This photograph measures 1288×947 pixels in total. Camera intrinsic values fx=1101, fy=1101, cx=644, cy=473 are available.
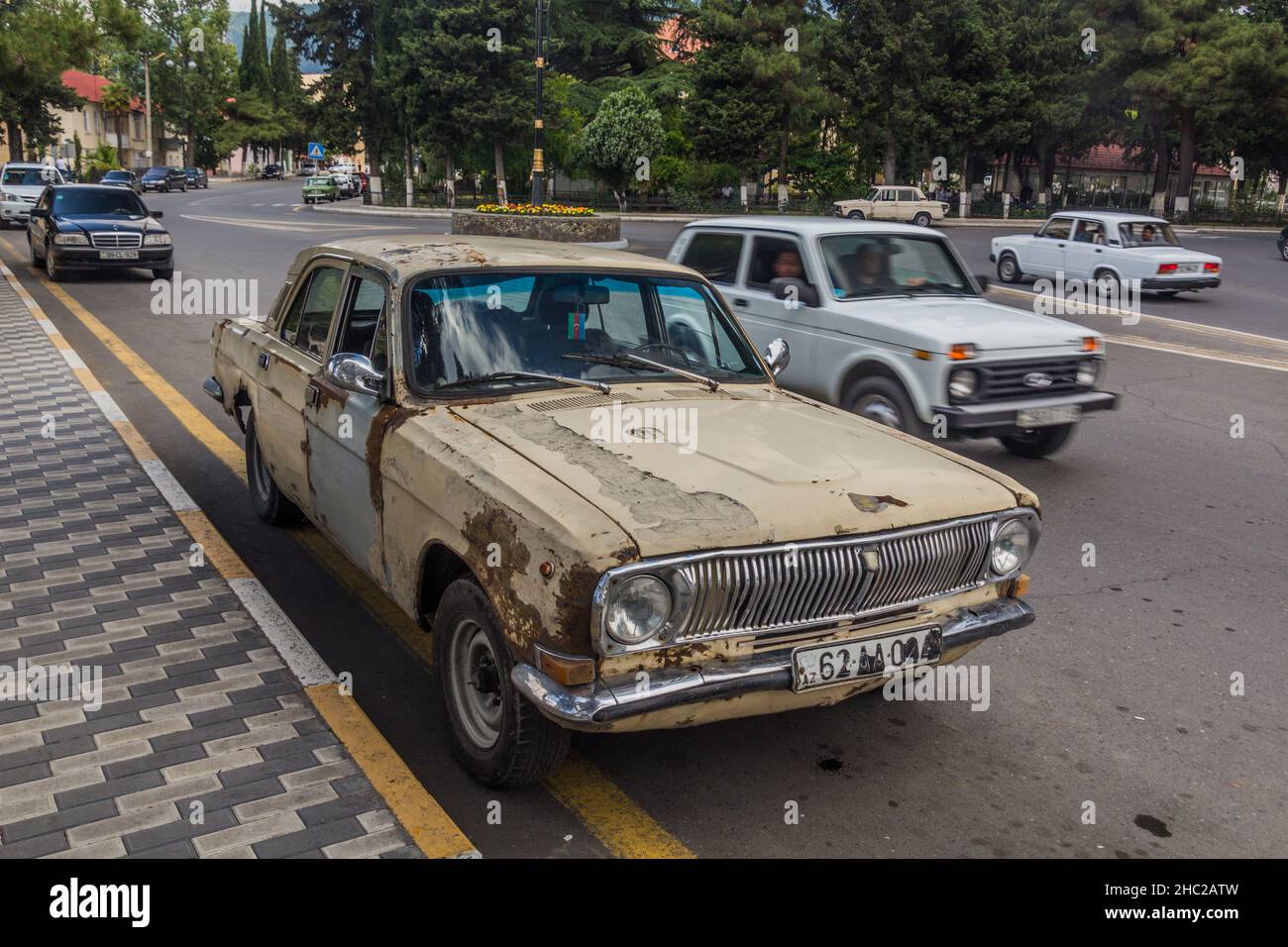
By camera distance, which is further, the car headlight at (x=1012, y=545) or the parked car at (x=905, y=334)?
the parked car at (x=905, y=334)

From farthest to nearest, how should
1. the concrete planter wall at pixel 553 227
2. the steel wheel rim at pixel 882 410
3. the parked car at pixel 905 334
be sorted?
the concrete planter wall at pixel 553 227 → the steel wheel rim at pixel 882 410 → the parked car at pixel 905 334

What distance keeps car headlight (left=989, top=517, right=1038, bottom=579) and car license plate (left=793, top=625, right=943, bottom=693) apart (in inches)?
16.3

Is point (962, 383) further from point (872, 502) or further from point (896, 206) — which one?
point (896, 206)

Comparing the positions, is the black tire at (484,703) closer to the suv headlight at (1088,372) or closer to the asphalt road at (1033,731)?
the asphalt road at (1033,731)

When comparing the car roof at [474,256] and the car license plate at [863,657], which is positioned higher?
the car roof at [474,256]

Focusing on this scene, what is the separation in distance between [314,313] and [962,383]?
4560 millimetres

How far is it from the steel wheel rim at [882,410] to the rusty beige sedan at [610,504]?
3.16 meters

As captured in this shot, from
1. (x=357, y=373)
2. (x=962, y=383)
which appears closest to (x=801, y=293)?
(x=962, y=383)

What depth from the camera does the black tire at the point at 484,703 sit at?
3482 mm

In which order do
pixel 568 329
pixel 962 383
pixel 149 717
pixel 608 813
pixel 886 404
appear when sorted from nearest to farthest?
1. pixel 608 813
2. pixel 149 717
3. pixel 568 329
4. pixel 962 383
5. pixel 886 404

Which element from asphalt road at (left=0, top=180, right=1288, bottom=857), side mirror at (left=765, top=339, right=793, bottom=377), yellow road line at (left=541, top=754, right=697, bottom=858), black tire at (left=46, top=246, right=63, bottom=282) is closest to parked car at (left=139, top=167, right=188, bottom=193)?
black tire at (left=46, top=246, right=63, bottom=282)

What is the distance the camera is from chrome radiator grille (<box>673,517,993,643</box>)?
3320 mm

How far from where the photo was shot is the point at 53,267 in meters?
18.9

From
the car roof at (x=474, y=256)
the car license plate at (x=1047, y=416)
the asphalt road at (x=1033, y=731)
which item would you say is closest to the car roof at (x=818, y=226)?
the car license plate at (x=1047, y=416)
